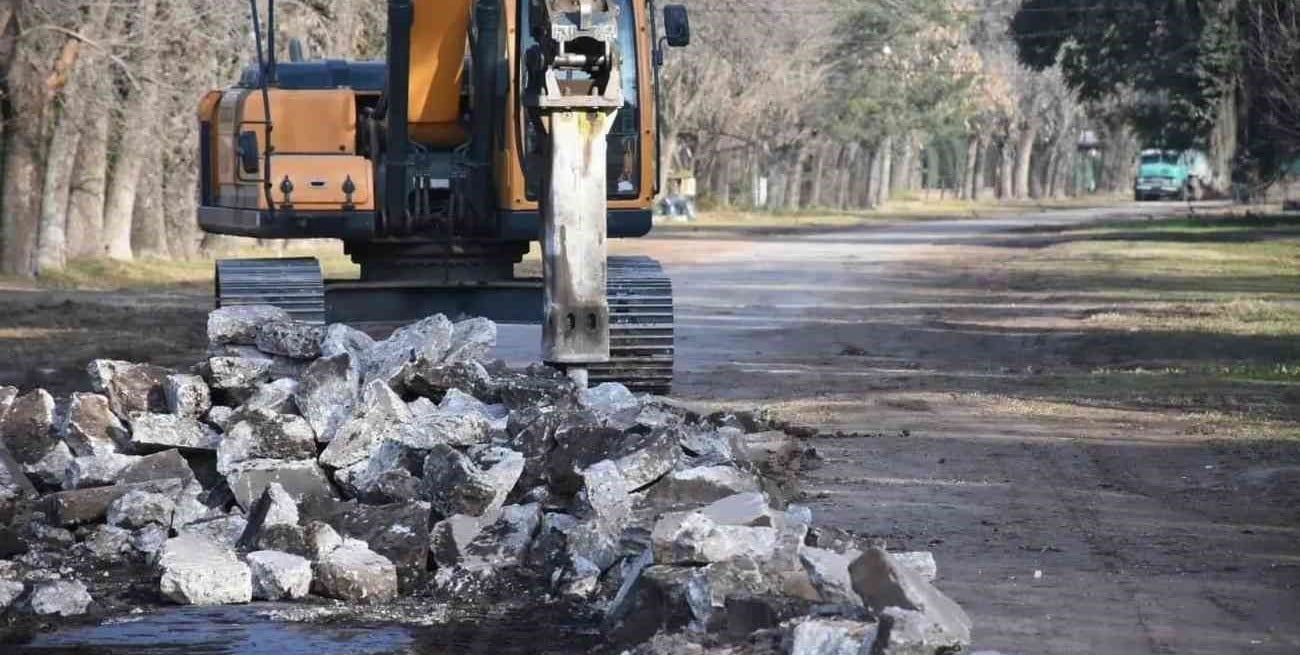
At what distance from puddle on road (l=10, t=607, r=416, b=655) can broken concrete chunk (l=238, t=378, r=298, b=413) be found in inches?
100

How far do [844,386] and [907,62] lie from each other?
227 ft

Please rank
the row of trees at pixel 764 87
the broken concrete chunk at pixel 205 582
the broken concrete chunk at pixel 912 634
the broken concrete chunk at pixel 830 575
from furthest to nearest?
the row of trees at pixel 764 87 < the broken concrete chunk at pixel 205 582 < the broken concrete chunk at pixel 830 575 < the broken concrete chunk at pixel 912 634

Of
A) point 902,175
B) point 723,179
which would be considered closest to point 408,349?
point 723,179

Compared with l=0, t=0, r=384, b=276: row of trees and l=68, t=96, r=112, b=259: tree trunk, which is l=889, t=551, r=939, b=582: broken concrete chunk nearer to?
l=0, t=0, r=384, b=276: row of trees

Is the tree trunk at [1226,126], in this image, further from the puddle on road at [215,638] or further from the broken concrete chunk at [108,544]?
the puddle on road at [215,638]

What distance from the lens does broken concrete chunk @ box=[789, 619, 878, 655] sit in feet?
23.0

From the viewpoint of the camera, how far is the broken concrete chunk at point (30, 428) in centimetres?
1173

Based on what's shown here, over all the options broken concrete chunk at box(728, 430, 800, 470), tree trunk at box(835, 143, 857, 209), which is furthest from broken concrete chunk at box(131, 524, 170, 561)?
tree trunk at box(835, 143, 857, 209)

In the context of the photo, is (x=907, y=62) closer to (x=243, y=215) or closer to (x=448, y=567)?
(x=243, y=215)

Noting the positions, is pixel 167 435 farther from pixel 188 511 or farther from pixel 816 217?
pixel 816 217

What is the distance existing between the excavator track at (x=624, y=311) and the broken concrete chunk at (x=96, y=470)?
14.1 feet

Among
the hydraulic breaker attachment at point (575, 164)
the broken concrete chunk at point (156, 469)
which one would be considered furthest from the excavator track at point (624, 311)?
the broken concrete chunk at point (156, 469)

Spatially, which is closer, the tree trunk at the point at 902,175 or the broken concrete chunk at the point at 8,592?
the broken concrete chunk at the point at 8,592

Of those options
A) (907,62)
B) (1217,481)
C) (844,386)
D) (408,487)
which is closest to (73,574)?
(408,487)
